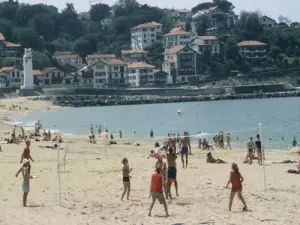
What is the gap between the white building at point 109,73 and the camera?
116 m

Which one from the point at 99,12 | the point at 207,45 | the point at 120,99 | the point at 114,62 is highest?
the point at 99,12

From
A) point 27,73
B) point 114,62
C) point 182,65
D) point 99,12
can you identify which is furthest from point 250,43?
point 99,12

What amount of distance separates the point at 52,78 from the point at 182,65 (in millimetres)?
26736

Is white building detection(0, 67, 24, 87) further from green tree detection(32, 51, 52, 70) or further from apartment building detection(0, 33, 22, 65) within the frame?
apartment building detection(0, 33, 22, 65)

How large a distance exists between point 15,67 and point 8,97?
12219 mm

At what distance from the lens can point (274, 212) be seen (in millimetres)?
12172

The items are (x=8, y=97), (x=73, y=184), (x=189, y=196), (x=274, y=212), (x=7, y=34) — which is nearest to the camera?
(x=274, y=212)

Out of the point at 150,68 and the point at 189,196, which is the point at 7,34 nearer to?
the point at 150,68

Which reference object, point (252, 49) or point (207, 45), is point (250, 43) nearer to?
point (252, 49)

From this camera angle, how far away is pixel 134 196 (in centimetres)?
1398

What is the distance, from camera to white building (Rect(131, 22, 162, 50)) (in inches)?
5364

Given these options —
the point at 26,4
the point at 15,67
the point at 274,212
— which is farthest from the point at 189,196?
the point at 26,4

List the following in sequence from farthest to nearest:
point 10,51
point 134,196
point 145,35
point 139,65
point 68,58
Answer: point 145,35
point 68,58
point 139,65
point 10,51
point 134,196

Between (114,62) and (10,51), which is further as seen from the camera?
(114,62)
